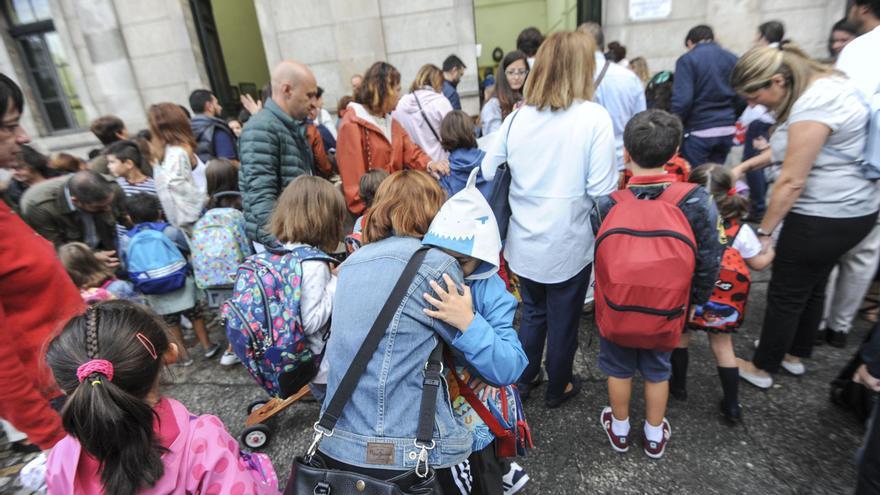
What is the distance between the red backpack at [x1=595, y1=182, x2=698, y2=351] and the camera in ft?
5.85

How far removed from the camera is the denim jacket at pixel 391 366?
1206 millimetres

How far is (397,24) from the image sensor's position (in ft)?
20.5

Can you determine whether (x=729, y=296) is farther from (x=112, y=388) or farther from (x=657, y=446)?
(x=112, y=388)

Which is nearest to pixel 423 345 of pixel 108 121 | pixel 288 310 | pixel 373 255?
pixel 373 255

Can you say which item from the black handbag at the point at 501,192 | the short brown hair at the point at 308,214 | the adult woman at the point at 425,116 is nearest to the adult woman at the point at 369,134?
the adult woman at the point at 425,116

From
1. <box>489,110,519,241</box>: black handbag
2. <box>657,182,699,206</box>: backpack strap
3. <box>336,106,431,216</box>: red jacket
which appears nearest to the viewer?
<box>657,182,699,206</box>: backpack strap

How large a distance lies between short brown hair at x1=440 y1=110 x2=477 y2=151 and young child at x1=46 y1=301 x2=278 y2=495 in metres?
2.51

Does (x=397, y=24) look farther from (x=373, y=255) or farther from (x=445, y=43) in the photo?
(x=373, y=255)

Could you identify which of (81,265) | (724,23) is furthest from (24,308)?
(724,23)

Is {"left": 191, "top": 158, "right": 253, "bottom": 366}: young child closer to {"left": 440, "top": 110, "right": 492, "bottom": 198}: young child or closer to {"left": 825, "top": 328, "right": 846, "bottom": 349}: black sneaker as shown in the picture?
{"left": 440, "top": 110, "right": 492, "bottom": 198}: young child

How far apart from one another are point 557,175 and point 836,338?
96.0 inches

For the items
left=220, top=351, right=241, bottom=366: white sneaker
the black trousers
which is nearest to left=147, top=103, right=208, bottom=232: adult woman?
left=220, top=351, right=241, bottom=366: white sneaker

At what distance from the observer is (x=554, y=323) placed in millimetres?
2420

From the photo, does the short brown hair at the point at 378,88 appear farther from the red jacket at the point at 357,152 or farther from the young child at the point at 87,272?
the young child at the point at 87,272
